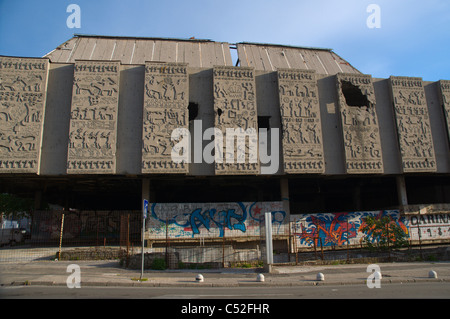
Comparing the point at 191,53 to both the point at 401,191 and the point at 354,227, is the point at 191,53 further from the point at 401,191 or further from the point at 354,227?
the point at 401,191

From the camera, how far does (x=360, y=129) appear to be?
78.4 ft

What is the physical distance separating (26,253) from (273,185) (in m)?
20.0

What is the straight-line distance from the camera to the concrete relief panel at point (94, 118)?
2070cm

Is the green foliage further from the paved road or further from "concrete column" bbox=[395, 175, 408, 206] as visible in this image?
the paved road

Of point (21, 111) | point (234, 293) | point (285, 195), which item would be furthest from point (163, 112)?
point (234, 293)

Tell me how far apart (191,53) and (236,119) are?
10.6m

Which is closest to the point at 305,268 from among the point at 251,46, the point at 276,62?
the point at 276,62

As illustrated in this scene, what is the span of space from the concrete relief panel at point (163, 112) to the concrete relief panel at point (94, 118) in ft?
7.11

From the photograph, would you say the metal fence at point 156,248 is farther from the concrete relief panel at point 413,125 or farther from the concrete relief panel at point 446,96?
the concrete relief panel at point 446,96

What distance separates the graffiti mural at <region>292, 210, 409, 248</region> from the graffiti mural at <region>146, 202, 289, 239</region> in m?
1.34

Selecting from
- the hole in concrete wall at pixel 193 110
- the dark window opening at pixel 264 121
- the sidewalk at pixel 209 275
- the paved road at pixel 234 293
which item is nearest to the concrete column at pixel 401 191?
the sidewalk at pixel 209 275

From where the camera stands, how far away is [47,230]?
20344 mm
